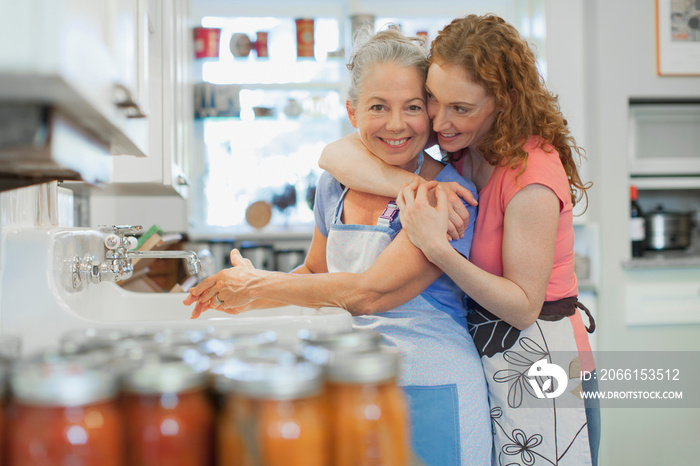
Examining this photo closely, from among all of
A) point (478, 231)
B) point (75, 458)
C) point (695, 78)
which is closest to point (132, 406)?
point (75, 458)

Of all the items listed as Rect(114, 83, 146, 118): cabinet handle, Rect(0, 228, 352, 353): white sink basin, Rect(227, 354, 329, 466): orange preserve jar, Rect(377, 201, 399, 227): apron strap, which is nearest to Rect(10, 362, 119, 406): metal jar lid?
Rect(227, 354, 329, 466): orange preserve jar

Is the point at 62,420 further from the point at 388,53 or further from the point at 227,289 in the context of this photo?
the point at 388,53

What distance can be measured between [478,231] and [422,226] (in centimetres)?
19

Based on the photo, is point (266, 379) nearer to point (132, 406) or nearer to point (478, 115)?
point (132, 406)

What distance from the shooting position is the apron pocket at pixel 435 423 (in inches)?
45.2

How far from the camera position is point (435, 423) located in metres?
1.16

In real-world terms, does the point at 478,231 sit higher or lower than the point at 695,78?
lower

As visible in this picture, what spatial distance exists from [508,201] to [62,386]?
97 cm

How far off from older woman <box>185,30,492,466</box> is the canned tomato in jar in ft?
7.04

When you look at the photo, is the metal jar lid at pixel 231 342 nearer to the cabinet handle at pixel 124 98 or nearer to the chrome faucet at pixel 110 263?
the cabinet handle at pixel 124 98

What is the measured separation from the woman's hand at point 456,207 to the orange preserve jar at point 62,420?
0.84 m

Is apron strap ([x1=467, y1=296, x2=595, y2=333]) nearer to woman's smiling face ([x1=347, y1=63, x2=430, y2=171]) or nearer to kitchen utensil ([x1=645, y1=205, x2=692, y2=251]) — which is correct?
woman's smiling face ([x1=347, y1=63, x2=430, y2=171])

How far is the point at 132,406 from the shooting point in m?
0.48

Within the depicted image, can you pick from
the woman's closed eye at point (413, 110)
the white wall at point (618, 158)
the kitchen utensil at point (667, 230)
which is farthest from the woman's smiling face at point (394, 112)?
the kitchen utensil at point (667, 230)
